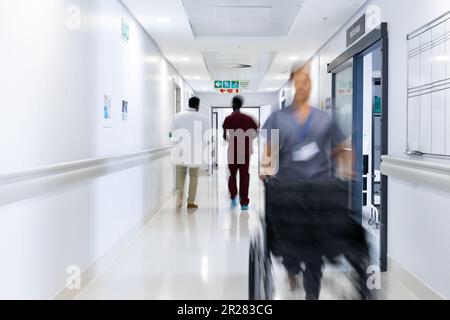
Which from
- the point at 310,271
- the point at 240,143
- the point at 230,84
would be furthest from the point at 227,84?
the point at 310,271

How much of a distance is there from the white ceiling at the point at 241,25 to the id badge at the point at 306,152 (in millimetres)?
2800

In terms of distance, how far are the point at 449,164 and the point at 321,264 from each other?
1.38 m

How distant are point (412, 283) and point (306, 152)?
1.65 m

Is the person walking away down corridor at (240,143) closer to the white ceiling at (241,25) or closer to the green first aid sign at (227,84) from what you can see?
the white ceiling at (241,25)

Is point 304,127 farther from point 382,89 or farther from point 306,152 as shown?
point 382,89

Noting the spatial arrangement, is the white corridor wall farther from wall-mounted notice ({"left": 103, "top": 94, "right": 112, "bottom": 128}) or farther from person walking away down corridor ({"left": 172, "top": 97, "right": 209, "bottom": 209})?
person walking away down corridor ({"left": 172, "top": 97, "right": 209, "bottom": 209})

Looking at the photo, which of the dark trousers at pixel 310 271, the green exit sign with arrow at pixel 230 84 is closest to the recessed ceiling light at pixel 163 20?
the dark trousers at pixel 310 271

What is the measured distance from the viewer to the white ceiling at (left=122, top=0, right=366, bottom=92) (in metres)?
5.35

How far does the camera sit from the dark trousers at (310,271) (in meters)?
2.34

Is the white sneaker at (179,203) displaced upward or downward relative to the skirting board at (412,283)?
upward

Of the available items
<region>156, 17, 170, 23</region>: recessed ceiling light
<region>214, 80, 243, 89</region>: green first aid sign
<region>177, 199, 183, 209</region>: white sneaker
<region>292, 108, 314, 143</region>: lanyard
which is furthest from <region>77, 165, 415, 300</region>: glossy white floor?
<region>214, 80, 243, 89</region>: green first aid sign

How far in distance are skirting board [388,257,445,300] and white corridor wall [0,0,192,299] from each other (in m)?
2.84
